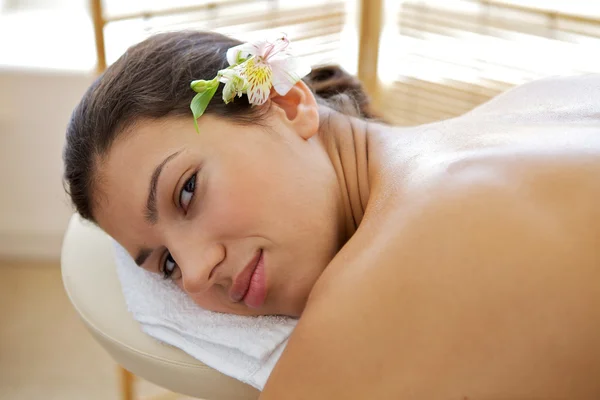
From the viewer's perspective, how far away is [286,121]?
98cm

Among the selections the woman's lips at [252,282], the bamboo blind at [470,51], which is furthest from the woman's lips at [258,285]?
the bamboo blind at [470,51]

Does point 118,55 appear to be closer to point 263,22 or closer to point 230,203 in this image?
point 263,22

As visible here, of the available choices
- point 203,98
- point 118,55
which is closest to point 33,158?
point 118,55

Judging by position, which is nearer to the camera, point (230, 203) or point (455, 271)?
point (455, 271)

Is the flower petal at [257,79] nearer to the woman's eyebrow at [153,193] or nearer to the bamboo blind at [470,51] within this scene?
the woman's eyebrow at [153,193]

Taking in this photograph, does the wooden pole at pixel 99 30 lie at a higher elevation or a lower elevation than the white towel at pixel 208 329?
higher

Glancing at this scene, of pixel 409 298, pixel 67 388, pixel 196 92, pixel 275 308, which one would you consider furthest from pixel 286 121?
pixel 67 388

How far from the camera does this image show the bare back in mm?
680

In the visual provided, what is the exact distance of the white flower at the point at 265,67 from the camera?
36.9 inches

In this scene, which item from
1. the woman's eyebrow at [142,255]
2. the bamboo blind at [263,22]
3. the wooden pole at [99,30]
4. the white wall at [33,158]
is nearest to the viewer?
the woman's eyebrow at [142,255]

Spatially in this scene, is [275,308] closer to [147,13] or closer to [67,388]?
[147,13]

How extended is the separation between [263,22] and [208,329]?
38.1 inches

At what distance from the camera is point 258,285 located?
0.92 metres

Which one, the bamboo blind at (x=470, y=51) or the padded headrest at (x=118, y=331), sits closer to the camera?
the padded headrest at (x=118, y=331)
